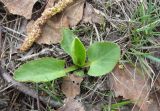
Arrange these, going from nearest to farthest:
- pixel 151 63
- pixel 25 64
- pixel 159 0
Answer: pixel 25 64, pixel 151 63, pixel 159 0

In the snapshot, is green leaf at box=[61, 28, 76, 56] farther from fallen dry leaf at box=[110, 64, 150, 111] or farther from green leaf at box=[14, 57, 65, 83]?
fallen dry leaf at box=[110, 64, 150, 111]

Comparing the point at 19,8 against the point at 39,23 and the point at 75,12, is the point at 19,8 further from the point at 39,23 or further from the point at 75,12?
the point at 75,12

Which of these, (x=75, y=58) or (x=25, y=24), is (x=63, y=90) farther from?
(x=25, y=24)

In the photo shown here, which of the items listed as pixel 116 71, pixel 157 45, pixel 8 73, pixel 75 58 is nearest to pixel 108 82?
pixel 116 71

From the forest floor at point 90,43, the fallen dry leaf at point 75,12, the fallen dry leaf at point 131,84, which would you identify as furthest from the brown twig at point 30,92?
the fallen dry leaf at point 75,12

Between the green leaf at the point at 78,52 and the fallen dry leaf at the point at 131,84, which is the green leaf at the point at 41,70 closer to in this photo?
the green leaf at the point at 78,52

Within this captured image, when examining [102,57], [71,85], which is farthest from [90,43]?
[71,85]
